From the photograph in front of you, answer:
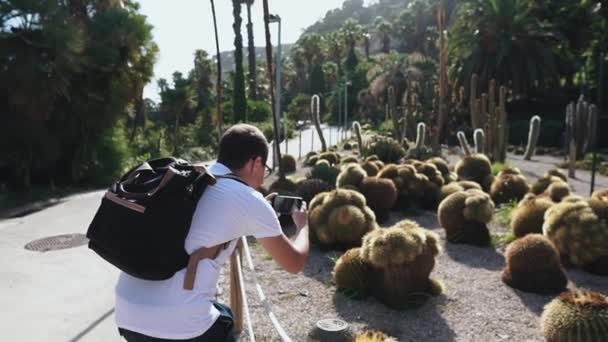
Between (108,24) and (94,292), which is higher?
(108,24)

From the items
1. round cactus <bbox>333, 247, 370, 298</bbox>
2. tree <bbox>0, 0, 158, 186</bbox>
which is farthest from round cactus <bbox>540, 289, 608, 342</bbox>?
tree <bbox>0, 0, 158, 186</bbox>

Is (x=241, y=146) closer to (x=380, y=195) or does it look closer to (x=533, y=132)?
(x=380, y=195)

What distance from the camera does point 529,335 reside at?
14.4ft

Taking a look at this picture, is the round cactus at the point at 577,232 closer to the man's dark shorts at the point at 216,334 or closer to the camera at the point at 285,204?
the camera at the point at 285,204

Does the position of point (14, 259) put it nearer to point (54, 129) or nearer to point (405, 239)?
point (405, 239)

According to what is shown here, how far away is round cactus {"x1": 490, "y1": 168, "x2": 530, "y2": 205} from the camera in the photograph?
30.3 feet

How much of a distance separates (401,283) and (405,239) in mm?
435

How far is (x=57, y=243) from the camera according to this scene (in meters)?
7.91

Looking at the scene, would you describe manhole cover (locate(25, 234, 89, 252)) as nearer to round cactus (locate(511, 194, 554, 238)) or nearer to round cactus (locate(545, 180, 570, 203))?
round cactus (locate(511, 194, 554, 238))

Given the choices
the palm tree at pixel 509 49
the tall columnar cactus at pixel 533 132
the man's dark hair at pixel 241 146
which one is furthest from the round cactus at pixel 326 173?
the palm tree at pixel 509 49

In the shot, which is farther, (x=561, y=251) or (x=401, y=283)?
(x=561, y=251)

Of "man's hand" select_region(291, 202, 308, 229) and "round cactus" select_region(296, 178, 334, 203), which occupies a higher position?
"man's hand" select_region(291, 202, 308, 229)

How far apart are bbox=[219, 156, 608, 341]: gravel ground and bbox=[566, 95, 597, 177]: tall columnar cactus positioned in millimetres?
10473

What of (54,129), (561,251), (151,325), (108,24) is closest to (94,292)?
(151,325)
